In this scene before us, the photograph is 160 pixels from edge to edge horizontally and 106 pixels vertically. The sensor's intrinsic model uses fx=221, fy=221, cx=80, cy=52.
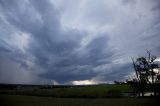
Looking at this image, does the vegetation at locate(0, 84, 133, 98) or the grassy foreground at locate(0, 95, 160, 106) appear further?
the vegetation at locate(0, 84, 133, 98)

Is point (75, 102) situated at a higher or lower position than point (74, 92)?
lower

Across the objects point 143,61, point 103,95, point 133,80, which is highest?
point 143,61

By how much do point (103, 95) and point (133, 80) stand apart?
11.8 meters

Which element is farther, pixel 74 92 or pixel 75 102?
pixel 74 92

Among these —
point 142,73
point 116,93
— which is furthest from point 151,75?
point 116,93

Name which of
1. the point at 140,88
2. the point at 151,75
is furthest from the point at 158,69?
the point at 140,88

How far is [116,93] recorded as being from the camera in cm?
7775

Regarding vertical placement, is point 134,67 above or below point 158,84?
above

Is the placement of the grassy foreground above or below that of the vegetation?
below

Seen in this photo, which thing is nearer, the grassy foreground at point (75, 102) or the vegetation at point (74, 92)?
the grassy foreground at point (75, 102)

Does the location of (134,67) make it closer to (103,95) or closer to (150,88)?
(150,88)

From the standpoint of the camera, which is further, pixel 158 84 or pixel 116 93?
pixel 116 93

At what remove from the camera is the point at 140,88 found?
7094cm

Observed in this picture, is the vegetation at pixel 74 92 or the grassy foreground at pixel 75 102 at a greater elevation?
the vegetation at pixel 74 92
